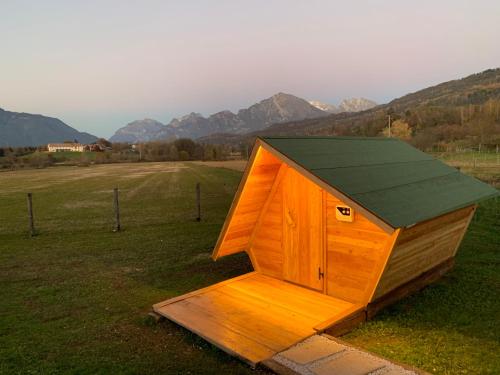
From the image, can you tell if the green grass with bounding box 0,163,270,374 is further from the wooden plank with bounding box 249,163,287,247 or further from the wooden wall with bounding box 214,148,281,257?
the wooden plank with bounding box 249,163,287,247

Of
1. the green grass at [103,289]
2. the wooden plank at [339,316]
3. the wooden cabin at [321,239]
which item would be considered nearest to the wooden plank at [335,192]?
the wooden cabin at [321,239]

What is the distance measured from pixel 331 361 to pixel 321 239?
235 cm

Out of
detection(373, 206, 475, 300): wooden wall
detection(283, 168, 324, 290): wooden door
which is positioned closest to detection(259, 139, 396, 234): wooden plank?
detection(373, 206, 475, 300): wooden wall

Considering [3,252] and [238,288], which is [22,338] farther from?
[3,252]

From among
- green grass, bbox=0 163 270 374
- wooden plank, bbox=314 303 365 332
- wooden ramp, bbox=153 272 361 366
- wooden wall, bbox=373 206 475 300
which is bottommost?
green grass, bbox=0 163 270 374

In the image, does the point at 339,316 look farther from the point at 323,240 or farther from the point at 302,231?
the point at 302,231

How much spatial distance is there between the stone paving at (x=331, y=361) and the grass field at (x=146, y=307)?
1.52ft

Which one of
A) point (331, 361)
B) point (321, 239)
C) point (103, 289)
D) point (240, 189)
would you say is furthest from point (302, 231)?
point (103, 289)

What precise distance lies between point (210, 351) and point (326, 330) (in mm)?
1713

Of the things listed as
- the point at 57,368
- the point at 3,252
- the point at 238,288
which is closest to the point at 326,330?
the point at 238,288

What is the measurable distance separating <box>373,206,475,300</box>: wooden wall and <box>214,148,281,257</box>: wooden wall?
105 inches

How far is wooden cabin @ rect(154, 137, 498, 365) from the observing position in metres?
5.45

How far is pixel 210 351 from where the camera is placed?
206 inches

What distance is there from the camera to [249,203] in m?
7.28
